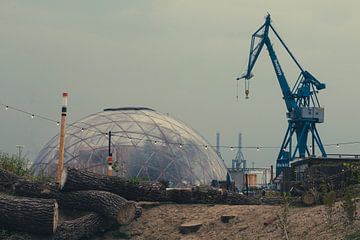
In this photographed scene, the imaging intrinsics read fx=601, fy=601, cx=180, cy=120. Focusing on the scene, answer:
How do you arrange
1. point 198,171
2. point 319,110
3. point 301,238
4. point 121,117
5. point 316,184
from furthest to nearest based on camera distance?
point 319,110 → point 121,117 → point 198,171 → point 316,184 → point 301,238

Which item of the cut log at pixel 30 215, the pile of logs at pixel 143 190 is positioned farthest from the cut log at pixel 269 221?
the cut log at pixel 30 215

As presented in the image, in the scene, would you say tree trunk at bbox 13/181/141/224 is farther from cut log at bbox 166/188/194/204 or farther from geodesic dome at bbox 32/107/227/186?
geodesic dome at bbox 32/107/227/186

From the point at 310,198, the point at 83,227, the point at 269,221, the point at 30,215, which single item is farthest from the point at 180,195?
the point at 30,215

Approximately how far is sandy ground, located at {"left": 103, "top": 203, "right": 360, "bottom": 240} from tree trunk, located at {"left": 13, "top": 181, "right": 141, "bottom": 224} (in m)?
0.42

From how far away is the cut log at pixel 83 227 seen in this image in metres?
15.3

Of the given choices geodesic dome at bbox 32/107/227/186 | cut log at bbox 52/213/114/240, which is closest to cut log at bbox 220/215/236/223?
cut log at bbox 52/213/114/240

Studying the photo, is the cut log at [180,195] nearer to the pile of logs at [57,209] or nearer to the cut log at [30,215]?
the pile of logs at [57,209]

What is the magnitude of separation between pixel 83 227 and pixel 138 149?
21.4 meters

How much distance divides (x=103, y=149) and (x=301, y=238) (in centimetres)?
2494

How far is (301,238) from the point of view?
12.7 meters

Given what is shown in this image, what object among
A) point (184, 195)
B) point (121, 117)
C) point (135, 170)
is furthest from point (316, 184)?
point (121, 117)

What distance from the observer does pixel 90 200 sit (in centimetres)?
1656

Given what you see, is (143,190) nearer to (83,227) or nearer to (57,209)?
(83,227)

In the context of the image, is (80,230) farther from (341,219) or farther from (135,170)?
(135,170)
